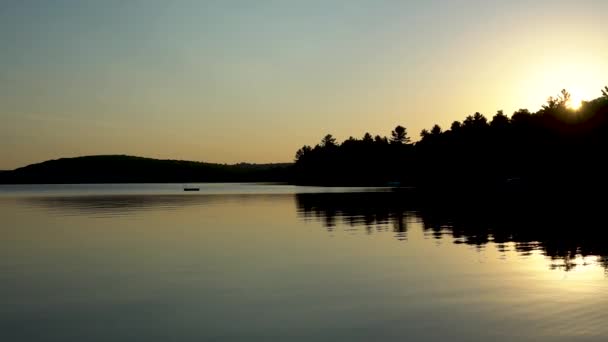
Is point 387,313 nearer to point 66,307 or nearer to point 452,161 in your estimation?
point 66,307

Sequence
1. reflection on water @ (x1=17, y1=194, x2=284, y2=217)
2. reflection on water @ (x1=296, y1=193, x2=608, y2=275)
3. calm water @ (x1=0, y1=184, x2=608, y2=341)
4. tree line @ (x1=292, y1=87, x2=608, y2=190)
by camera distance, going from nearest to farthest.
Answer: calm water @ (x1=0, y1=184, x2=608, y2=341) → reflection on water @ (x1=296, y1=193, x2=608, y2=275) → reflection on water @ (x1=17, y1=194, x2=284, y2=217) → tree line @ (x1=292, y1=87, x2=608, y2=190)

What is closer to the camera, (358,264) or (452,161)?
(358,264)

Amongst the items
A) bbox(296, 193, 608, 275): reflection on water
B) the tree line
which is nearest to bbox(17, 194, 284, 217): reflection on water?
bbox(296, 193, 608, 275): reflection on water

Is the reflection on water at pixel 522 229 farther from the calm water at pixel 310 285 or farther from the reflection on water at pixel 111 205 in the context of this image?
the reflection on water at pixel 111 205

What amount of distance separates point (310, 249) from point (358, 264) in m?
6.03

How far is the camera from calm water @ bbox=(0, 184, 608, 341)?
48.1ft

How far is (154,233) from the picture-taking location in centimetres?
4159

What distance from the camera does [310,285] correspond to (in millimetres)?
→ 20859

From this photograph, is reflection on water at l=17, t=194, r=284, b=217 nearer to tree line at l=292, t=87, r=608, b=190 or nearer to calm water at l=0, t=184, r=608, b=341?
calm water at l=0, t=184, r=608, b=341

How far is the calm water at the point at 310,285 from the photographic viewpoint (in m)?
14.7

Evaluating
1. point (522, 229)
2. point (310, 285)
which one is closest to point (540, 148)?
point (522, 229)

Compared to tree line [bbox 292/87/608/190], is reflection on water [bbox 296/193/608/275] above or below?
below

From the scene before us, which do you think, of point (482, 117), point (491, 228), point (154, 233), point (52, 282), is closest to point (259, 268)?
point (52, 282)

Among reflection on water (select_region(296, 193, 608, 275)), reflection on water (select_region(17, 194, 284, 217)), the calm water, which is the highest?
reflection on water (select_region(17, 194, 284, 217))
